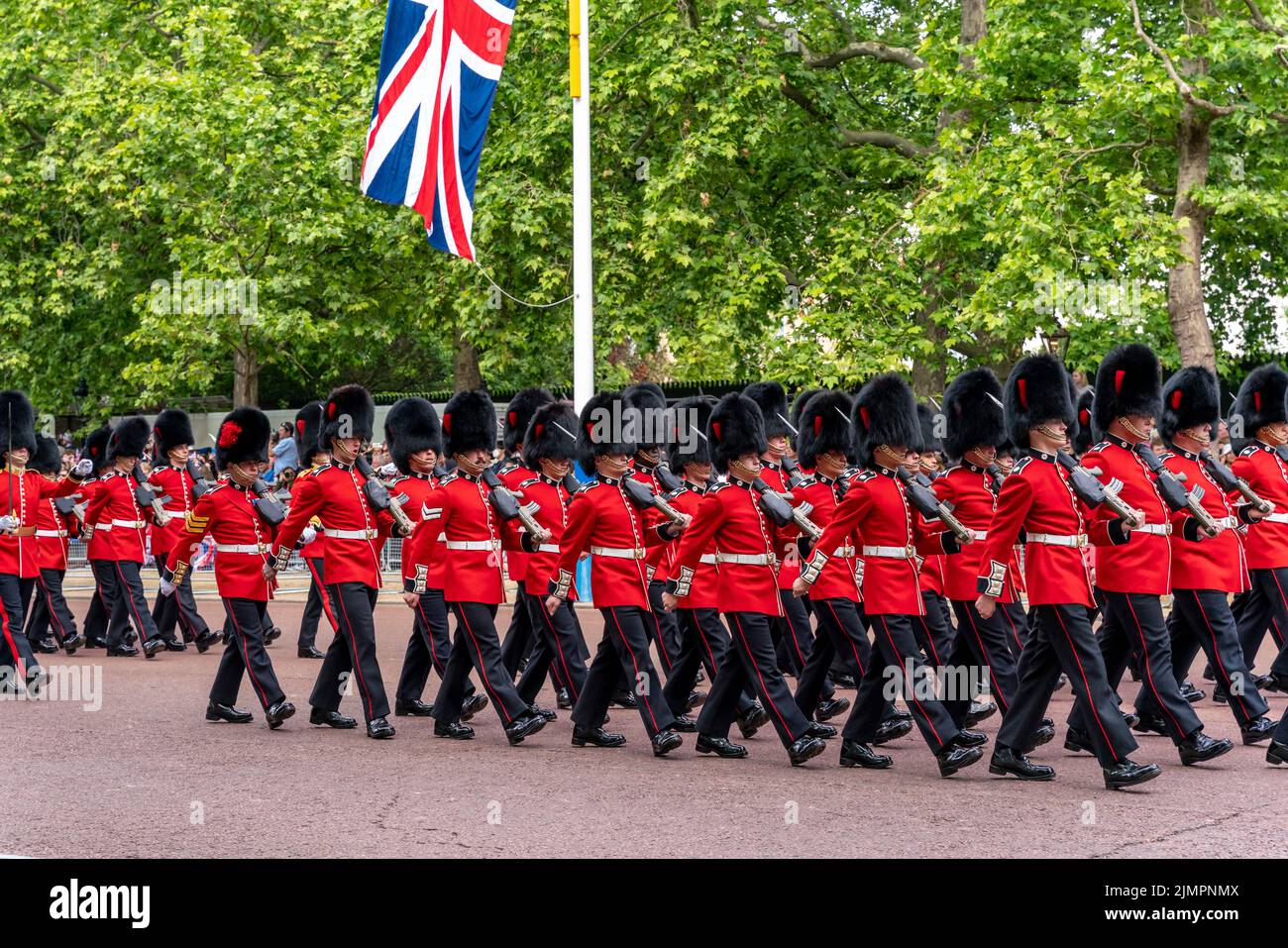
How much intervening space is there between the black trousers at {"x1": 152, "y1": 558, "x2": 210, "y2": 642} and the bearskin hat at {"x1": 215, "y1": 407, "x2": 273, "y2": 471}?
3.68 meters

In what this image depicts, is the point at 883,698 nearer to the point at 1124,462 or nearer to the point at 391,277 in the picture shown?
the point at 1124,462

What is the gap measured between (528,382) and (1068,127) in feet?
36.7

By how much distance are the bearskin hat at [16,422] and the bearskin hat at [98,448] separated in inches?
92.6

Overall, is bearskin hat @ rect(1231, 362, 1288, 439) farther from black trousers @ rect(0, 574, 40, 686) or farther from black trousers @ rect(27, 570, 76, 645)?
black trousers @ rect(27, 570, 76, 645)

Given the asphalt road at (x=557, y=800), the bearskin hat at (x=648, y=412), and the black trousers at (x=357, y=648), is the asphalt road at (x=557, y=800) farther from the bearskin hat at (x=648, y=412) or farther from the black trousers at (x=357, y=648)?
the bearskin hat at (x=648, y=412)

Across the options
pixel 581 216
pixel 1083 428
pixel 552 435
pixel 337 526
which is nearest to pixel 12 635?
pixel 337 526

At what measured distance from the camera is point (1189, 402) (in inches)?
340

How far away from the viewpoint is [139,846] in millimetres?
5977

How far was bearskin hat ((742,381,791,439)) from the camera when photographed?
34.8 feet

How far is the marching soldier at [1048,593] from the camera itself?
22.9 ft

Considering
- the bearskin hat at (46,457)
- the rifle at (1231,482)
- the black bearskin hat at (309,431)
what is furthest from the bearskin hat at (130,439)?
the rifle at (1231,482)

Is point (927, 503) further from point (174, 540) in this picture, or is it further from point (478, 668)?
point (174, 540)

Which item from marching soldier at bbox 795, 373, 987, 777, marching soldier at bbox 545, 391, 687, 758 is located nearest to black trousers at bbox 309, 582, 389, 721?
marching soldier at bbox 545, 391, 687, 758

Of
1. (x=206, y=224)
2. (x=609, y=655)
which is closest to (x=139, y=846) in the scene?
(x=609, y=655)
